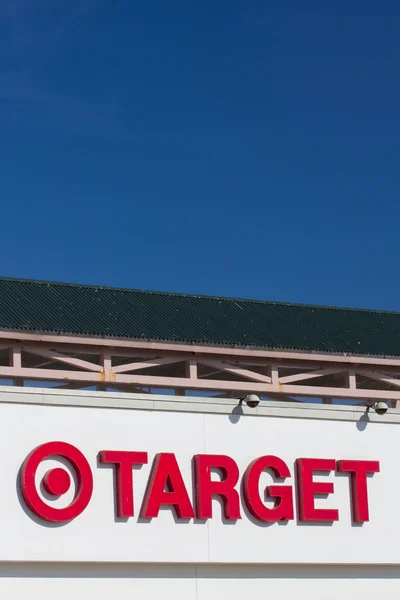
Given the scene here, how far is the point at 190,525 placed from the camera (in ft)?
82.8

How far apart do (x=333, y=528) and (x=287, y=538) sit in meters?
1.24

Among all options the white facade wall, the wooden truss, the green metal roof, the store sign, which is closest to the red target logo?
the store sign

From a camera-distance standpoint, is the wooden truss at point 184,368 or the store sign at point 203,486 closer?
the store sign at point 203,486

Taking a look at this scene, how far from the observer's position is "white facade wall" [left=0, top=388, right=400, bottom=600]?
23.8 m

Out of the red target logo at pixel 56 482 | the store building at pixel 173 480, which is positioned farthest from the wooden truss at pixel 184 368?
the red target logo at pixel 56 482

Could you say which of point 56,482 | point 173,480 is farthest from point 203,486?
point 56,482

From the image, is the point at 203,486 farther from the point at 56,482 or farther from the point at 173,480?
the point at 56,482

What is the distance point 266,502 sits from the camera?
26.2 meters

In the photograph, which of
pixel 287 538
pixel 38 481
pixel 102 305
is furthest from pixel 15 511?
pixel 102 305

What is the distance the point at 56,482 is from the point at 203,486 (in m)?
3.35

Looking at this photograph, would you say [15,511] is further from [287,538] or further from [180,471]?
[287,538]

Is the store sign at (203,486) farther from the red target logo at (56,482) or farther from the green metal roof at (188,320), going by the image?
the green metal roof at (188,320)

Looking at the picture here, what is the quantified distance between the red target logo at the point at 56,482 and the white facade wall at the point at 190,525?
0.53ft

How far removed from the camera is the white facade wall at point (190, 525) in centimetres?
2378
